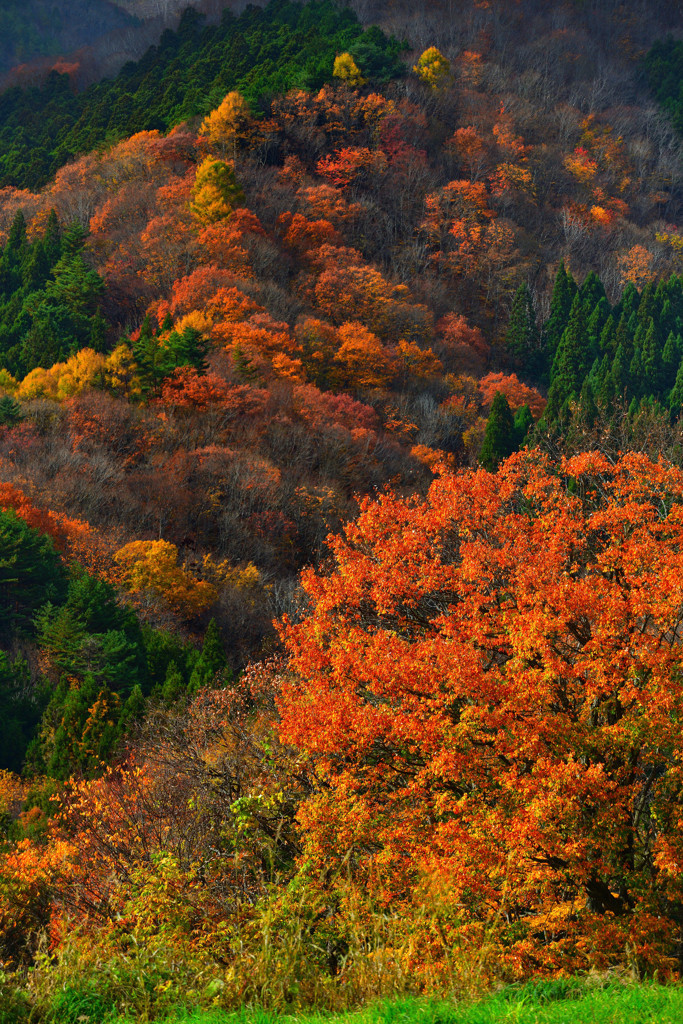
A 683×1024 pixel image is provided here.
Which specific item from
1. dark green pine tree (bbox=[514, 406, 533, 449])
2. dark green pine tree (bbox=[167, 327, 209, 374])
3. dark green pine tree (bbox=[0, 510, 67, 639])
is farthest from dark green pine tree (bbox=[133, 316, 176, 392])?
dark green pine tree (bbox=[514, 406, 533, 449])

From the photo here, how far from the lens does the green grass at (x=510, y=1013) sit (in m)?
6.36

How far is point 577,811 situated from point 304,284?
63.4 metres

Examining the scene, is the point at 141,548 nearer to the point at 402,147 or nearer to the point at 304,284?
the point at 304,284

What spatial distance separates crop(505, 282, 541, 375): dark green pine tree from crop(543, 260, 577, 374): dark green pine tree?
37.6 inches

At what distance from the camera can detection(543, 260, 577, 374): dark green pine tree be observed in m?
80.2

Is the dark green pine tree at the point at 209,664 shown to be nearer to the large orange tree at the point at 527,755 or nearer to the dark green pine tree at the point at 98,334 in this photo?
the large orange tree at the point at 527,755

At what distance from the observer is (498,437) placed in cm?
5616

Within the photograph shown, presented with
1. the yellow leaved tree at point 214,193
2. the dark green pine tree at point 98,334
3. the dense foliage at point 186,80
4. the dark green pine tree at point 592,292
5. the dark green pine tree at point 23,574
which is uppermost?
the dense foliage at point 186,80

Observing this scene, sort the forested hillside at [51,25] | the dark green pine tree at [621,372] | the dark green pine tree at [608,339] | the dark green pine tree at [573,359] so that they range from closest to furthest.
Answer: the dark green pine tree at [621,372]
the dark green pine tree at [573,359]
the dark green pine tree at [608,339]
the forested hillside at [51,25]

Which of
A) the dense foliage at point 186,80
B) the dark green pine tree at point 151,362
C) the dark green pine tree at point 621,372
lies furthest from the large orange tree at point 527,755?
the dense foliage at point 186,80

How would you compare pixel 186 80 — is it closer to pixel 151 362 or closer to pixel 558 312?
pixel 558 312

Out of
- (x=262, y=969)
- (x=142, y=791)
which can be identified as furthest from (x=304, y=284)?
(x=262, y=969)

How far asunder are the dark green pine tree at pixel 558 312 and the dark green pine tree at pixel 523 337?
0.95 m

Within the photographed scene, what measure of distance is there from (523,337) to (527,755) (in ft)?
239
